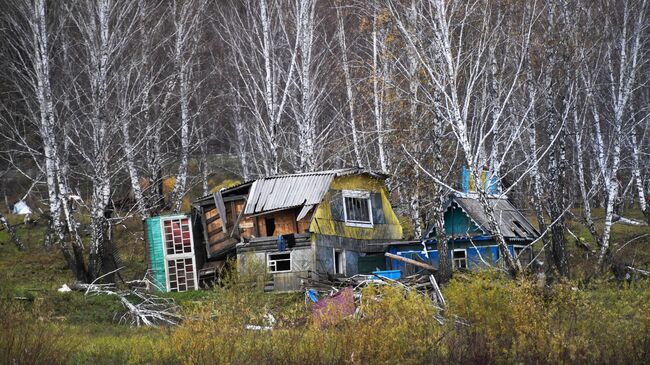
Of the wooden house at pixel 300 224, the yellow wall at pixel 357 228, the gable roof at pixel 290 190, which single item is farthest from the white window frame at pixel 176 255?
the yellow wall at pixel 357 228

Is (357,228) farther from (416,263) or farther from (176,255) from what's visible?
(176,255)

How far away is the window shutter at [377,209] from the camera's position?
113 ft

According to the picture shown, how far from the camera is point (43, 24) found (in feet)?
103

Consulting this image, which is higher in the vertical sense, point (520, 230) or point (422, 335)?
point (520, 230)

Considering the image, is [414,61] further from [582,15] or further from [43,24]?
[43,24]

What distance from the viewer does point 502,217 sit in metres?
32.4

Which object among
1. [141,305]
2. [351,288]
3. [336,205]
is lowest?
[141,305]

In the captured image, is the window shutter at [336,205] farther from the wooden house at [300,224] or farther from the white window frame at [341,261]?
the white window frame at [341,261]

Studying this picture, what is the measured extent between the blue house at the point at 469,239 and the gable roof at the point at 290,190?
10.4 ft

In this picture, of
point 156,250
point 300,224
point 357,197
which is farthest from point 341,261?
point 156,250

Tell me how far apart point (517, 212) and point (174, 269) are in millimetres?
12123

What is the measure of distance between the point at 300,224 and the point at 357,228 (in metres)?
2.20

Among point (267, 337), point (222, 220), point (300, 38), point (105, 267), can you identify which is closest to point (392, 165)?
point (300, 38)

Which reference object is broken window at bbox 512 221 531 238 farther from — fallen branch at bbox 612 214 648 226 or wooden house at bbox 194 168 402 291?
fallen branch at bbox 612 214 648 226
